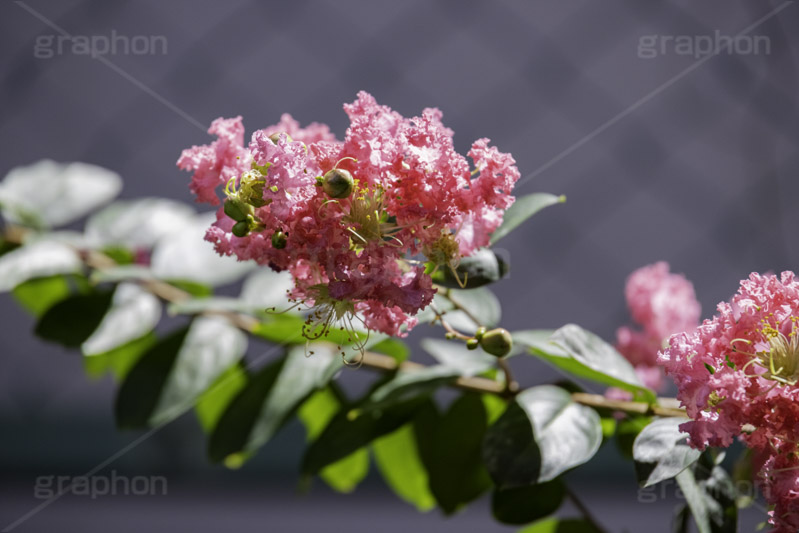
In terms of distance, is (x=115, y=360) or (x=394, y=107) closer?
(x=115, y=360)

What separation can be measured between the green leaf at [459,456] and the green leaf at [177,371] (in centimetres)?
23

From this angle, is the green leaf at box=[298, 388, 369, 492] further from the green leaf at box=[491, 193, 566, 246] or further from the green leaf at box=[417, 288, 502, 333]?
the green leaf at box=[491, 193, 566, 246]

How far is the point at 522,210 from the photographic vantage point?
593mm

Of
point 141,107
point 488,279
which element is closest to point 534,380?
point 141,107

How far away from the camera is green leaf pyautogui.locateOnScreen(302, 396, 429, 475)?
2.19ft

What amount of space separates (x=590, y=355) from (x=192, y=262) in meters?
0.53

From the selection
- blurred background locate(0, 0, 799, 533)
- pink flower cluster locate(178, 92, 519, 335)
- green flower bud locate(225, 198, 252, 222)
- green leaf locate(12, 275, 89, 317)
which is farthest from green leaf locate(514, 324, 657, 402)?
blurred background locate(0, 0, 799, 533)

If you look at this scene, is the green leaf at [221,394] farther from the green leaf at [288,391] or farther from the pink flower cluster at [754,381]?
the pink flower cluster at [754,381]

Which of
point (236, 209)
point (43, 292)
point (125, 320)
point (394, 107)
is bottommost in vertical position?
point (236, 209)

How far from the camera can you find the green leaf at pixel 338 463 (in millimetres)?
849

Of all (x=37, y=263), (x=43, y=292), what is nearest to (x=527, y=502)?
(x=37, y=263)

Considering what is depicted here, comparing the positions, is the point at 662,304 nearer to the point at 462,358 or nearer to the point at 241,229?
the point at 462,358

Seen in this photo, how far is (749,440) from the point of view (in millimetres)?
463

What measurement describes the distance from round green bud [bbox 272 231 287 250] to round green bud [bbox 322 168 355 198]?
0.13ft
